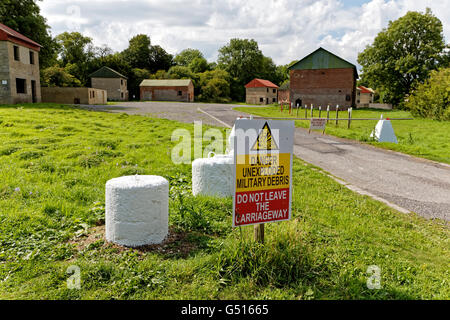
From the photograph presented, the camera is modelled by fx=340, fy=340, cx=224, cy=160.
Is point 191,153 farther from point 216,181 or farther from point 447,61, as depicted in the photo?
point 447,61

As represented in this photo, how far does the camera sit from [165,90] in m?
73.9

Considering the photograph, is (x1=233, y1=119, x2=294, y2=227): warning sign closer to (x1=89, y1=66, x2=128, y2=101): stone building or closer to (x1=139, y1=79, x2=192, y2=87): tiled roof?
(x1=89, y1=66, x2=128, y2=101): stone building

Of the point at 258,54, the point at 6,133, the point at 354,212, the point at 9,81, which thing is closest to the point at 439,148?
the point at 354,212

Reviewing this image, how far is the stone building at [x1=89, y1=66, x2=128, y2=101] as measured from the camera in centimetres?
6819

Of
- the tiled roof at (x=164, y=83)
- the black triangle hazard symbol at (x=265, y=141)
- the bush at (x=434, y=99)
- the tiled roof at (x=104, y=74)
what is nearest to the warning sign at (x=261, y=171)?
the black triangle hazard symbol at (x=265, y=141)

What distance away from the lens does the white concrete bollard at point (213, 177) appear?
5.81 m

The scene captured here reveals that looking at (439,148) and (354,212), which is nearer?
(354,212)

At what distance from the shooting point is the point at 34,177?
264 inches

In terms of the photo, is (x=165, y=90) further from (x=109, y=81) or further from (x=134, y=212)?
(x=134, y=212)

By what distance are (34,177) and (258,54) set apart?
98.9 metres

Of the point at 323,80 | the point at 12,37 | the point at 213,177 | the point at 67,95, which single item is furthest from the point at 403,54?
the point at 213,177

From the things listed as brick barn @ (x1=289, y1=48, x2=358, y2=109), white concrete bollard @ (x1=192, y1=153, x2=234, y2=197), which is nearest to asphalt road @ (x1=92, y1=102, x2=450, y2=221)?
white concrete bollard @ (x1=192, y1=153, x2=234, y2=197)
